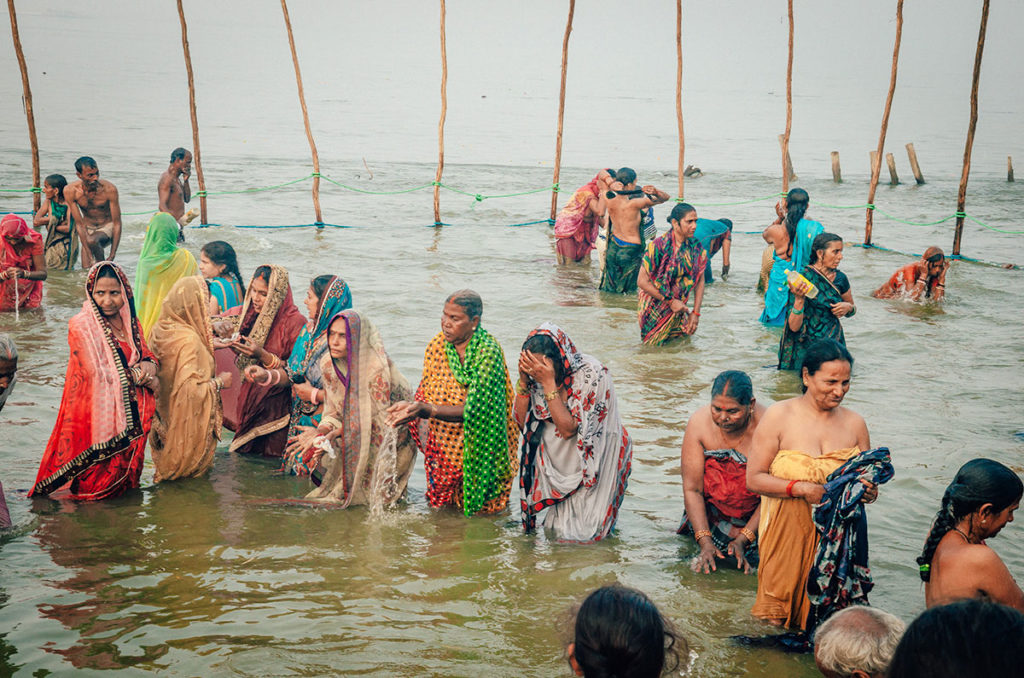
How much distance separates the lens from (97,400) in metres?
5.67

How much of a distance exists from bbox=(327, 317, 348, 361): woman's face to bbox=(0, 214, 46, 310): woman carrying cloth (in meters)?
5.68

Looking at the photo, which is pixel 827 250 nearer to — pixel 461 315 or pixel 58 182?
pixel 461 315

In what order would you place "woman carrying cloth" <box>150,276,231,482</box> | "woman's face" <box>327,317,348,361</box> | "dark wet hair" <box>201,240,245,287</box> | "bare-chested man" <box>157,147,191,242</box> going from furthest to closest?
1. "bare-chested man" <box>157,147,191,242</box>
2. "dark wet hair" <box>201,240,245,287</box>
3. "woman carrying cloth" <box>150,276,231,482</box>
4. "woman's face" <box>327,317,348,361</box>

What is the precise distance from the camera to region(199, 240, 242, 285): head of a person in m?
6.95

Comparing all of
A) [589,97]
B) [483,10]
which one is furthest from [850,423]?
[483,10]

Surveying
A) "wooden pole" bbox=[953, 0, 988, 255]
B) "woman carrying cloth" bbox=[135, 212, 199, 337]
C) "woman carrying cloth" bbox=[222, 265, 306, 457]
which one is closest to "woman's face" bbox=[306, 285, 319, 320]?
"woman carrying cloth" bbox=[222, 265, 306, 457]

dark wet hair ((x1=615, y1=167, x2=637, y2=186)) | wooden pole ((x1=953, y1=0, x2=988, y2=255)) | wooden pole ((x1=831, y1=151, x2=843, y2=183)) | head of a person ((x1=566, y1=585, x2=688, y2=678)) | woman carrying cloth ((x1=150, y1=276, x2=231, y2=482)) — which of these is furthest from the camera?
wooden pole ((x1=831, y1=151, x2=843, y2=183))

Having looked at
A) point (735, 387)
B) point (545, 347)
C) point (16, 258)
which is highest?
point (16, 258)

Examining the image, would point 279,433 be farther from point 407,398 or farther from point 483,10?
point 483,10

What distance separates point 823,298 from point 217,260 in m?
4.88

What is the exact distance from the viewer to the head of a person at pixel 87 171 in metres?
11.9

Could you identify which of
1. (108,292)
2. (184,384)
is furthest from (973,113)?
(108,292)

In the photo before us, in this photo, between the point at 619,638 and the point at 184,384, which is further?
the point at 184,384

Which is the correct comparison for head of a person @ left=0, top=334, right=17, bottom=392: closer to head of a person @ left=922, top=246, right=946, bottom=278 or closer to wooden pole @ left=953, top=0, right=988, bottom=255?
head of a person @ left=922, top=246, right=946, bottom=278
